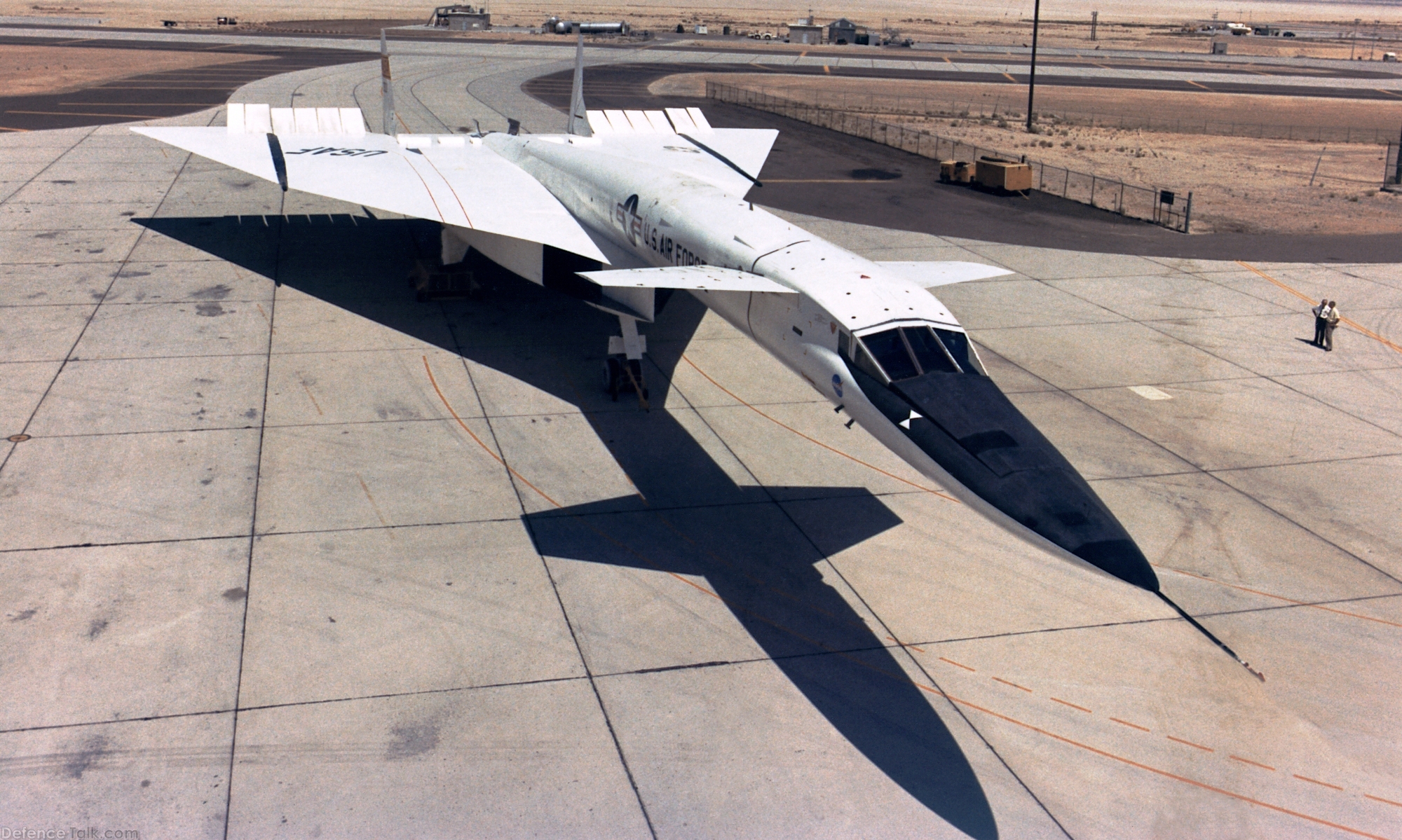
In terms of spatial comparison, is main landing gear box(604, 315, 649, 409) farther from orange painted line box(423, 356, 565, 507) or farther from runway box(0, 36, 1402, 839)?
orange painted line box(423, 356, 565, 507)

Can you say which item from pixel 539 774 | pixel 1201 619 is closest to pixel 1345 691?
pixel 1201 619

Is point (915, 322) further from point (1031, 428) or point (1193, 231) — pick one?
point (1193, 231)

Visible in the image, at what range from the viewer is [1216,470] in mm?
18094

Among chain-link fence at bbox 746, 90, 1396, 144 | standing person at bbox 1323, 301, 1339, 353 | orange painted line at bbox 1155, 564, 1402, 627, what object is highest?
chain-link fence at bbox 746, 90, 1396, 144

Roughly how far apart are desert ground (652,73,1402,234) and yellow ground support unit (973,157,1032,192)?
6.39 metres

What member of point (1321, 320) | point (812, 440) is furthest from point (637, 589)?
point (1321, 320)

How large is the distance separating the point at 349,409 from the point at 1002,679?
12.3 meters

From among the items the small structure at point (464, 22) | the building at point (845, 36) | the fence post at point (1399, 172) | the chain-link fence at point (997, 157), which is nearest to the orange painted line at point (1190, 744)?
the chain-link fence at point (997, 157)

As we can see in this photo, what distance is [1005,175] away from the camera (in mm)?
40656

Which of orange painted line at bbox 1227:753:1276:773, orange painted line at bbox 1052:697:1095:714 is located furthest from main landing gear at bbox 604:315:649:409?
orange painted line at bbox 1227:753:1276:773

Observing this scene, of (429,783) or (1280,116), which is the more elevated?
(1280,116)

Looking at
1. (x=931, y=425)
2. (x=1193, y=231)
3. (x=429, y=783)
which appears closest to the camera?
(x=429, y=783)

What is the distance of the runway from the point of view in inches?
412

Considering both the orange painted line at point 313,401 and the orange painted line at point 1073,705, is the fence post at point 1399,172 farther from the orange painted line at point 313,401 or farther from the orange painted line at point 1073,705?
the orange painted line at point 313,401
